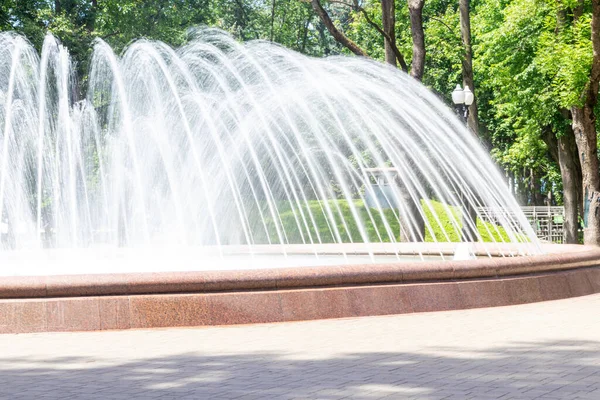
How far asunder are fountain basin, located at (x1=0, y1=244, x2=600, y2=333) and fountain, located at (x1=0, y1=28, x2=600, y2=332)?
17mm

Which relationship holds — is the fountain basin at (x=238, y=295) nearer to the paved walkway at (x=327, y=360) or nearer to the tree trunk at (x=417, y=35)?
the paved walkway at (x=327, y=360)

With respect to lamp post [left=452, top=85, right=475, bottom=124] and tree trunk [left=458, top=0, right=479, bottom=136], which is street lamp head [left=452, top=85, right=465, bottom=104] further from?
tree trunk [left=458, top=0, right=479, bottom=136]

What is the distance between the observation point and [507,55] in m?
33.9

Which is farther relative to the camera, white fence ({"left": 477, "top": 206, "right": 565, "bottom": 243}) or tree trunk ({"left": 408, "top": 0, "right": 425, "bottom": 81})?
white fence ({"left": 477, "top": 206, "right": 565, "bottom": 243})

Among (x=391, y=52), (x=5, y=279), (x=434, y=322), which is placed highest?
(x=391, y=52)

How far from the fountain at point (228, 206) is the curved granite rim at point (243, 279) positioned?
2cm

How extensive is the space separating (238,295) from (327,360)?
256cm

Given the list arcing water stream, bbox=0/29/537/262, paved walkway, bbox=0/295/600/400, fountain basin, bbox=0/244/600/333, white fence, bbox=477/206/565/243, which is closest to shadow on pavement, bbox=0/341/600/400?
paved walkway, bbox=0/295/600/400

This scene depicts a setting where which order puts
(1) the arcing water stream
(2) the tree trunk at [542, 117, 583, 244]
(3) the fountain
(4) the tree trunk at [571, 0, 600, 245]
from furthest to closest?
(2) the tree trunk at [542, 117, 583, 244]
(4) the tree trunk at [571, 0, 600, 245]
(1) the arcing water stream
(3) the fountain

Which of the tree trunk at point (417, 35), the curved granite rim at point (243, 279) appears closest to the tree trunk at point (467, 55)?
the tree trunk at point (417, 35)

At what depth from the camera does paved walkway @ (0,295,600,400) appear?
6445 millimetres

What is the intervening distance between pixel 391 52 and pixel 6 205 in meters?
12.8

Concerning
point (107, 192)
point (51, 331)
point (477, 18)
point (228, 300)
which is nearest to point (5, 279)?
point (51, 331)

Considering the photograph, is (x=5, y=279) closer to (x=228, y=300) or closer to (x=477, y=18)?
(x=228, y=300)
